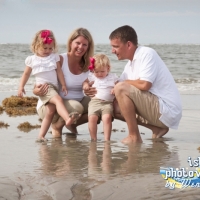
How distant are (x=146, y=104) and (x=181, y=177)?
2328 millimetres

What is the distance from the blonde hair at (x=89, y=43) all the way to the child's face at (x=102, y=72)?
1.23 feet

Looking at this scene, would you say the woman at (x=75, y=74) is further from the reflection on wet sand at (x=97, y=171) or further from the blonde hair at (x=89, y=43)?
the reflection on wet sand at (x=97, y=171)

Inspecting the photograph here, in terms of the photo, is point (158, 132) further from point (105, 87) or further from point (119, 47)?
point (119, 47)

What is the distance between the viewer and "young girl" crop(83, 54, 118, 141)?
6.61 meters

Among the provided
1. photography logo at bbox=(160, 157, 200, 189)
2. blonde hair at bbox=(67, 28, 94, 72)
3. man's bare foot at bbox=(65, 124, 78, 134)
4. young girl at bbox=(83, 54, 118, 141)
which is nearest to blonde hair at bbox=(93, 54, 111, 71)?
young girl at bbox=(83, 54, 118, 141)

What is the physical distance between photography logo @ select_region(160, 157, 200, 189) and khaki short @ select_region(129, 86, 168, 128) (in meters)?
1.60

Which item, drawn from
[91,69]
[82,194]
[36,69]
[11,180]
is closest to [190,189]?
[82,194]

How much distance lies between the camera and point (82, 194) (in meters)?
3.94

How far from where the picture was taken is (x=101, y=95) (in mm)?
6766

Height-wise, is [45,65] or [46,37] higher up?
[46,37]

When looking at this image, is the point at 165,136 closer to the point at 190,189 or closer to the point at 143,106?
the point at 143,106

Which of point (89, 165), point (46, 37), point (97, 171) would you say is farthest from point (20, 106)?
point (97, 171)

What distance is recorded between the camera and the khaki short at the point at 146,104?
6.48 metres

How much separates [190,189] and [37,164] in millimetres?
1829
